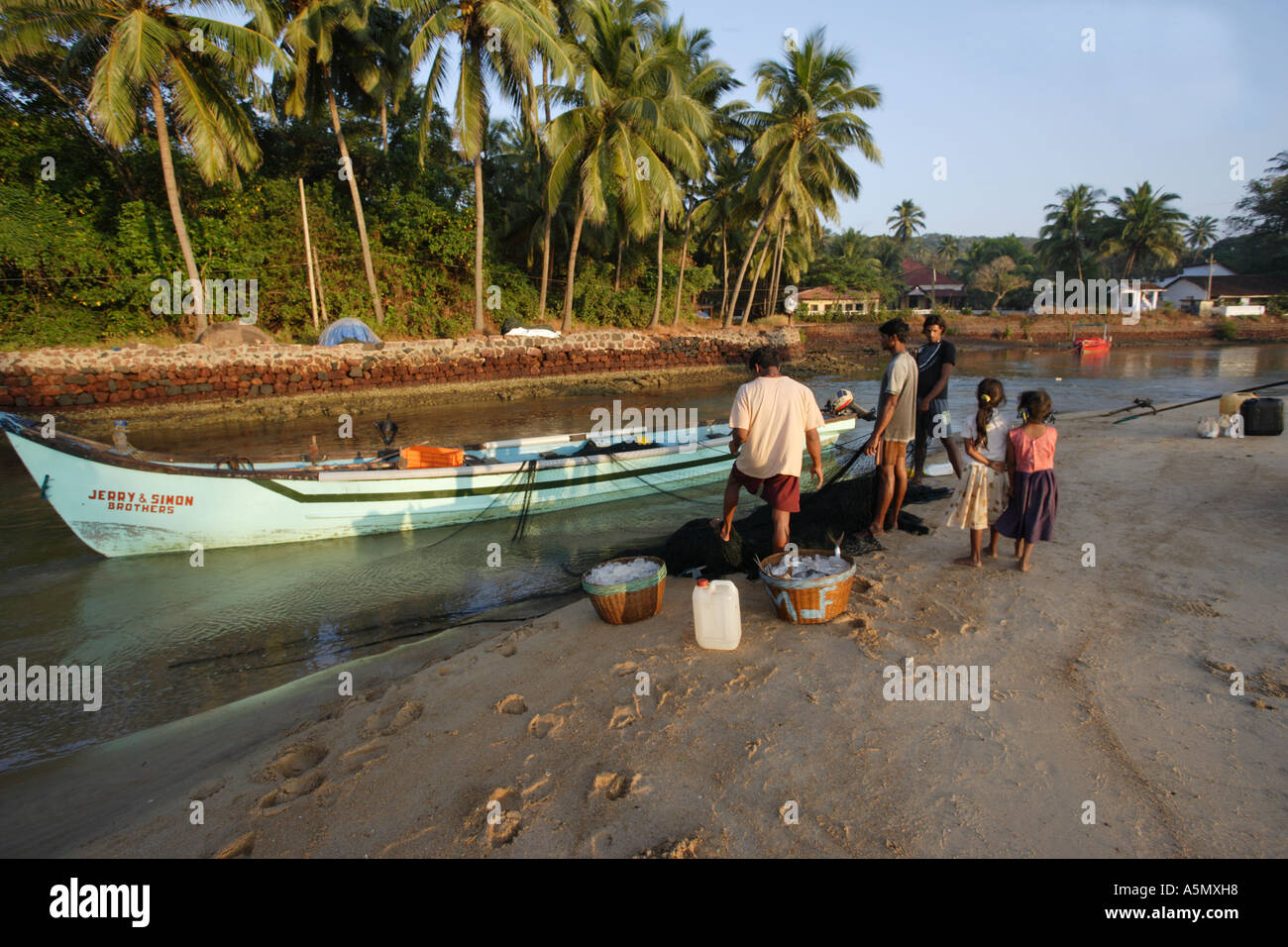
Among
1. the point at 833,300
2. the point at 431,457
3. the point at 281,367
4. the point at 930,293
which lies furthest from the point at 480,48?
the point at 930,293

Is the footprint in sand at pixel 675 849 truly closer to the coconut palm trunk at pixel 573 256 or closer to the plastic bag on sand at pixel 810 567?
the plastic bag on sand at pixel 810 567

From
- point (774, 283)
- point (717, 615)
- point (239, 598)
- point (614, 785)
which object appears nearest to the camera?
point (614, 785)

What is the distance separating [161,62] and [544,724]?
20.4 meters

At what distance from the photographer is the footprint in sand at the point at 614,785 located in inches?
114

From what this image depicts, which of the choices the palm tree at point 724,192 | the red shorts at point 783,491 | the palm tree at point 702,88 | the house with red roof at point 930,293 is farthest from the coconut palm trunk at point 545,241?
the house with red roof at point 930,293

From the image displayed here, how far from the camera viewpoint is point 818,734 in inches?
126

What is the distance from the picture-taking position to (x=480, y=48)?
1886cm

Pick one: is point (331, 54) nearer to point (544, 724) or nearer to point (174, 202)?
point (174, 202)

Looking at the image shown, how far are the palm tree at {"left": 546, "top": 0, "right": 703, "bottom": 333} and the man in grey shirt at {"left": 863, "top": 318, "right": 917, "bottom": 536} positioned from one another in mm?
17305

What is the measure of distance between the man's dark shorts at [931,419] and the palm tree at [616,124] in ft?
54.9

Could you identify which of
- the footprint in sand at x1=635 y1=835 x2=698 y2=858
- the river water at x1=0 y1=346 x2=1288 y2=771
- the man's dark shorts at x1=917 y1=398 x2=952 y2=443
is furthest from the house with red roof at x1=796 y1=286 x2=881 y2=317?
the footprint in sand at x1=635 y1=835 x2=698 y2=858

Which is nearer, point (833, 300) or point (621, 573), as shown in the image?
point (621, 573)

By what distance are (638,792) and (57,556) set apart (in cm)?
918
